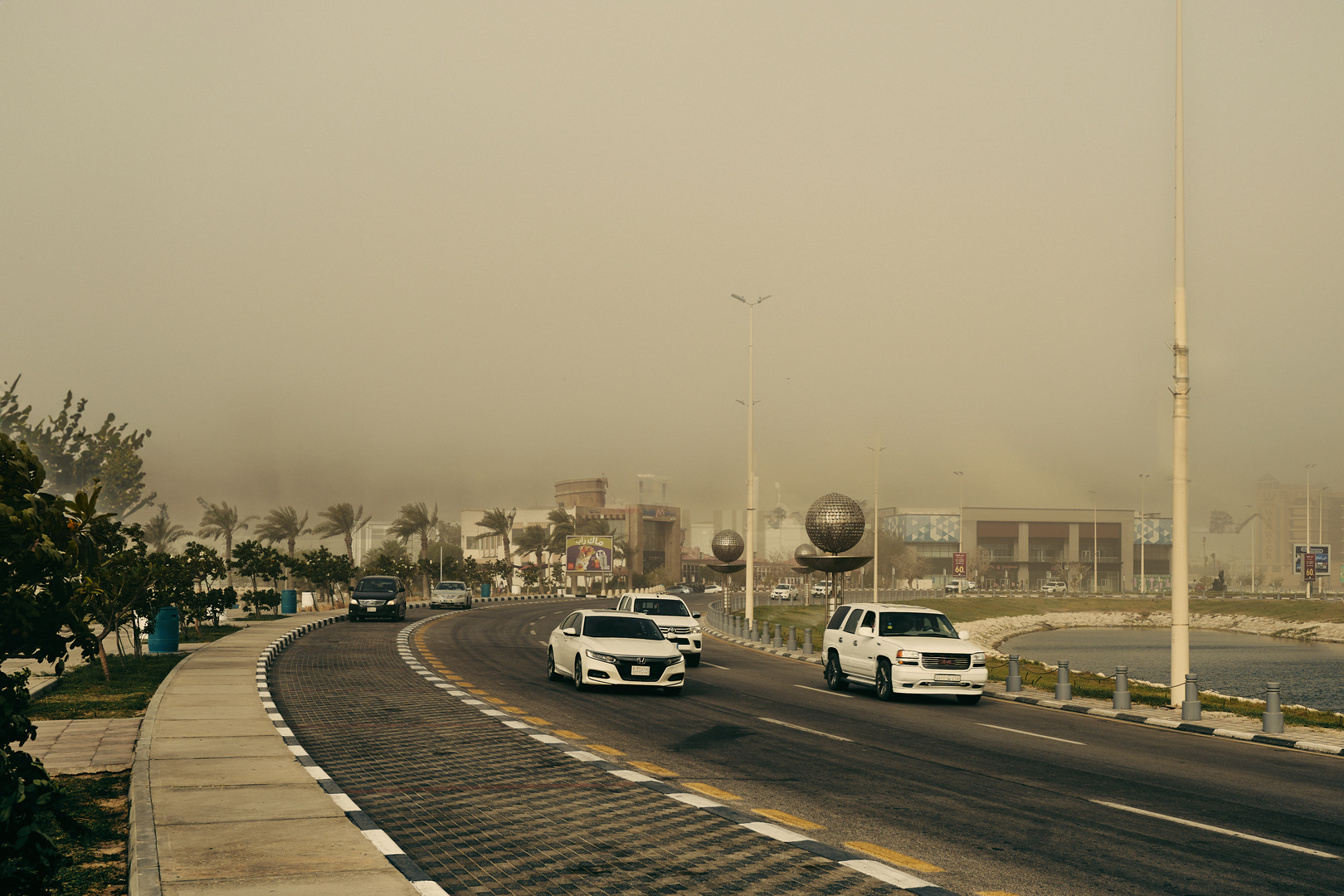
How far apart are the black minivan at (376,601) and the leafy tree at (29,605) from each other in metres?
44.8

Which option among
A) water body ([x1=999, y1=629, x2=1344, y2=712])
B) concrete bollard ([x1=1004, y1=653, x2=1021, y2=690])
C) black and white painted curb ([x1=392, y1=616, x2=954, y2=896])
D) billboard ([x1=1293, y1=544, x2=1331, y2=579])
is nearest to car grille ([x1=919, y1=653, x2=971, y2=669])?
concrete bollard ([x1=1004, y1=653, x2=1021, y2=690])

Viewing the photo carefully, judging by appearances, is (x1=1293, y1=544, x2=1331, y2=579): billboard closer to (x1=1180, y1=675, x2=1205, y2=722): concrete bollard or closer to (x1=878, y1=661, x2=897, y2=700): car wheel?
(x1=1180, y1=675, x2=1205, y2=722): concrete bollard

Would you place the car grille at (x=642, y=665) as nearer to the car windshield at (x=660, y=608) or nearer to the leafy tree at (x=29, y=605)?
the car windshield at (x=660, y=608)

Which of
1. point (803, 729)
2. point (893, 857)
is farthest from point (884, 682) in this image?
point (893, 857)

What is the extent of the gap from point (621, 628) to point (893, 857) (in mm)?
16015

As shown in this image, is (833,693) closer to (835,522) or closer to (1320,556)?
(835,522)

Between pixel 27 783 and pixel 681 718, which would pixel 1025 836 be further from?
pixel 681 718

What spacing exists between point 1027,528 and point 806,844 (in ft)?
615

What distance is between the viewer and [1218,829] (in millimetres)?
10969

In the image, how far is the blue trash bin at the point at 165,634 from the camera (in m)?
33.2

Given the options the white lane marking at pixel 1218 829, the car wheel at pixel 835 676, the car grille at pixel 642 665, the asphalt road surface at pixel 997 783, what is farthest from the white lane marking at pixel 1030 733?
the car grille at pixel 642 665

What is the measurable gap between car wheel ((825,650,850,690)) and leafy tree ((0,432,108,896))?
794 inches

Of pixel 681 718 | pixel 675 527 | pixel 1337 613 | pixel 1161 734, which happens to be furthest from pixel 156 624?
pixel 675 527

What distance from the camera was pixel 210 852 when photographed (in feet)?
29.8
